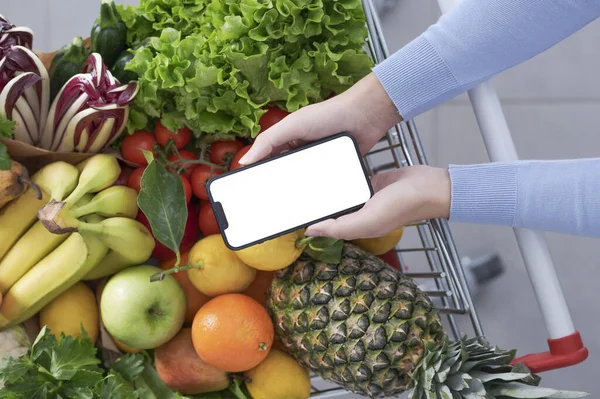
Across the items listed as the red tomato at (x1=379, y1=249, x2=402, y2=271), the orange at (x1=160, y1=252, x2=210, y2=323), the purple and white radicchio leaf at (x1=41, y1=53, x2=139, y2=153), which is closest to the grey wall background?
the red tomato at (x1=379, y1=249, x2=402, y2=271)

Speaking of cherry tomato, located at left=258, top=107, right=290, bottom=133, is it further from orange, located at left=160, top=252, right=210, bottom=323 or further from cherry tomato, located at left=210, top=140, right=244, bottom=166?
orange, located at left=160, top=252, right=210, bottom=323

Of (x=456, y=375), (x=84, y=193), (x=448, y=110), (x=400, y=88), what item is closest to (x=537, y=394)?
(x=456, y=375)

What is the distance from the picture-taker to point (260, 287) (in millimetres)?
969

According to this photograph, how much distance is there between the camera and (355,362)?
2.69 ft

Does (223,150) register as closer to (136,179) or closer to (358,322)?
(136,179)

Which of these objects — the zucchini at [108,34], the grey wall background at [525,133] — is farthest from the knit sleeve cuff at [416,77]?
the grey wall background at [525,133]

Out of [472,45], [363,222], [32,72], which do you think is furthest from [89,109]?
[472,45]

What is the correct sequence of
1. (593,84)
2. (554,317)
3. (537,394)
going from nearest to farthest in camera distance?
(537,394) < (554,317) < (593,84)

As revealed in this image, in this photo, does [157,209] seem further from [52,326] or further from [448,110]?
[448,110]

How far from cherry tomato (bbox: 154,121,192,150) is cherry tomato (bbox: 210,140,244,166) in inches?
1.8

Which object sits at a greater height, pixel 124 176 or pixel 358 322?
pixel 124 176

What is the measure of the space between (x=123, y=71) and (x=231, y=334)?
1.40ft

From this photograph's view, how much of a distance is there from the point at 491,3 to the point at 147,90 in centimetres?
49

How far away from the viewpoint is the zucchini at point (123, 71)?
92cm
